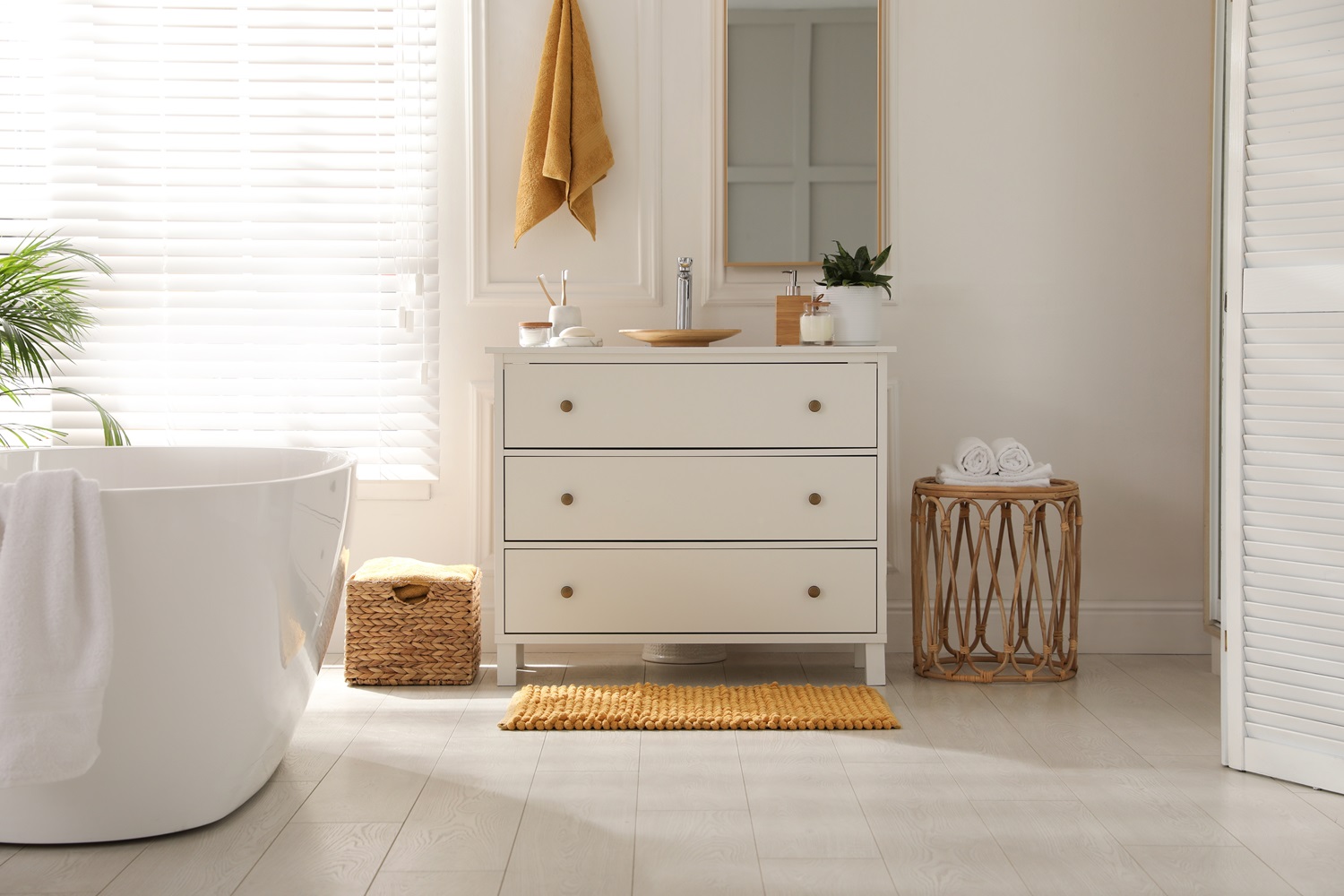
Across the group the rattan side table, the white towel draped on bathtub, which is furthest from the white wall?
the white towel draped on bathtub

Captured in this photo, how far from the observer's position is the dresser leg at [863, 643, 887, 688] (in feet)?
8.84

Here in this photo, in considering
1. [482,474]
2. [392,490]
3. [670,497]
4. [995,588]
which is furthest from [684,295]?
[995,588]

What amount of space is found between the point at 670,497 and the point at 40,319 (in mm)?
1658

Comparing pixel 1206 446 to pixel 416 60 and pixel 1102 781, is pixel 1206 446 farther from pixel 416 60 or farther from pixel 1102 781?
pixel 416 60

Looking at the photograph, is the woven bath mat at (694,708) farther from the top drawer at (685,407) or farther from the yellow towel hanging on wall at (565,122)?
the yellow towel hanging on wall at (565,122)

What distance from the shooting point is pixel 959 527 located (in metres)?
2.78

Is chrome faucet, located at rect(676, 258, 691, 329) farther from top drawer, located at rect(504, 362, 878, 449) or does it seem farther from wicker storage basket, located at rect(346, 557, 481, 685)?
wicker storage basket, located at rect(346, 557, 481, 685)

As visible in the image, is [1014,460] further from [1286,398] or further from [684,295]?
[684,295]

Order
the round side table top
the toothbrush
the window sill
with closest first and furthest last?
1. the round side table top
2. the toothbrush
3. the window sill

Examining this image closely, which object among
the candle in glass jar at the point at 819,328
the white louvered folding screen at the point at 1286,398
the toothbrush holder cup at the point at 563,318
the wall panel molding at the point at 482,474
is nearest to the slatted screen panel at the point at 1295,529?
the white louvered folding screen at the point at 1286,398

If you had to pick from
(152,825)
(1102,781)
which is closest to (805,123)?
(1102,781)

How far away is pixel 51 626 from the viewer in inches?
62.5

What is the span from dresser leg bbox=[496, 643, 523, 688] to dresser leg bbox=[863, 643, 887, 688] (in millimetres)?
853

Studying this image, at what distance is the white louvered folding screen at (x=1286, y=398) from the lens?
1944 mm
